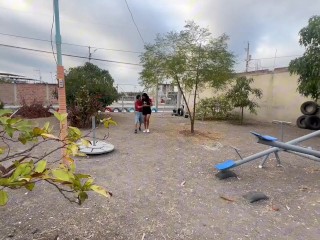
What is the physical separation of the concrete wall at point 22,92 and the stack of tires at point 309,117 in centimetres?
2038

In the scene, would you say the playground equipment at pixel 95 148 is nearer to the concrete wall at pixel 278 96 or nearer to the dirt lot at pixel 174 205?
the dirt lot at pixel 174 205

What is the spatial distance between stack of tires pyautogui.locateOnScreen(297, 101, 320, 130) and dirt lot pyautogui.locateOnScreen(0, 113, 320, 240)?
20.0 ft

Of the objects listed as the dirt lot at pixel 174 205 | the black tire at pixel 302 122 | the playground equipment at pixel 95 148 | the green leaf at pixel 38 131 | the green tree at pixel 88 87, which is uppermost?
the green tree at pixel 88 87

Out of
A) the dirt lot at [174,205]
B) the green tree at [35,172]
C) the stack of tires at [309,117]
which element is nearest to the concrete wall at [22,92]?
the stack of tires at [309,117]

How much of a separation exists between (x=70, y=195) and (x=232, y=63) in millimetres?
6603

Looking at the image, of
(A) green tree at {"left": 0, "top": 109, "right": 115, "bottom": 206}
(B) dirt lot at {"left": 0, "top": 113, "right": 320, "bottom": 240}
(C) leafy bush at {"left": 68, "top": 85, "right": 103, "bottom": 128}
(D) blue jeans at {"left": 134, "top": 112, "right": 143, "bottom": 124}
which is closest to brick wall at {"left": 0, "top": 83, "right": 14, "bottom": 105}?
(C) leafy bush at {"left": 68, "top": 85, "right": 103, "bottom": 128}

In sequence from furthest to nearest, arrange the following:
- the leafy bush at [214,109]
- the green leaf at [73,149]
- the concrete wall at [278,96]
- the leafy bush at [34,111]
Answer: the leafy bush at [214,109]
the leafy bush at [34,111]
the concrete wall at [278,96]
the green leaf at [73,149]

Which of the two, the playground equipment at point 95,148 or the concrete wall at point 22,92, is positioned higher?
the concrete wall at point 22,92

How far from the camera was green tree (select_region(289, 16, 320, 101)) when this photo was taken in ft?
23.3

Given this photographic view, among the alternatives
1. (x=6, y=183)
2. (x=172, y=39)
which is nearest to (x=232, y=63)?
(x=172, y=39)

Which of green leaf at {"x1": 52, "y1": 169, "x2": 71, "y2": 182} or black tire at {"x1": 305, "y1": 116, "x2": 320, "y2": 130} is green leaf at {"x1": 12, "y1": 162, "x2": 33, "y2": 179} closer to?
green leaf at {"x1": 52, "y1": 169, "x2": 71, "y2": 182}

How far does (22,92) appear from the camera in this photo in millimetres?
24391

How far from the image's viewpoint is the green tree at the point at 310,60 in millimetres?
7105

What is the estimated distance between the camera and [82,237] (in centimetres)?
247
